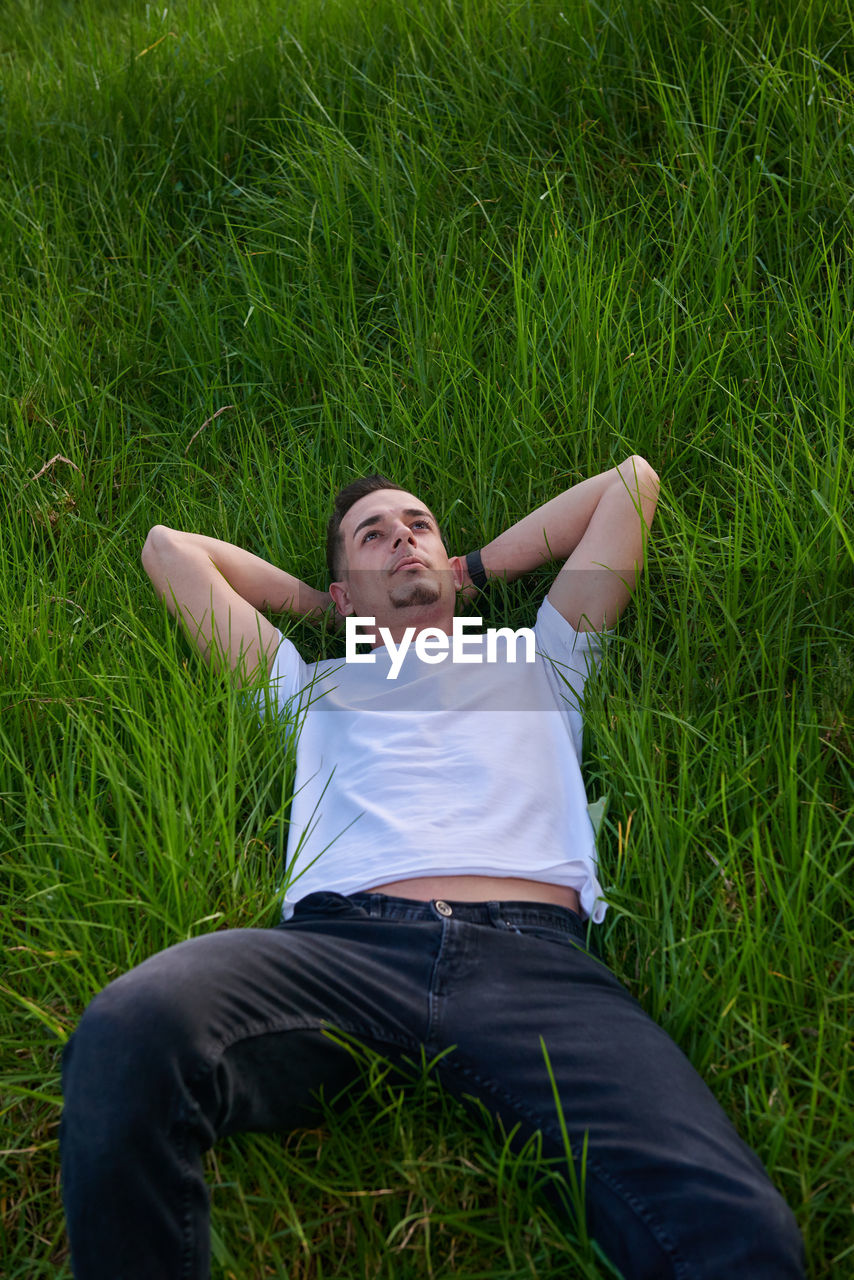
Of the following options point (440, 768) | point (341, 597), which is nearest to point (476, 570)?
point (341, 597)

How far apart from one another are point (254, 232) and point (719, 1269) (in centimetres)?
418

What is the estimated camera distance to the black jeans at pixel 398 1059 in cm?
161

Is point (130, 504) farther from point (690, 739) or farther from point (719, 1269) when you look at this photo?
point (719, 1269)

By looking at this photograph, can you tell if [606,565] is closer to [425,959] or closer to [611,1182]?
[425,959]

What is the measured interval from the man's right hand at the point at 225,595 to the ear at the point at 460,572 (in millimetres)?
438

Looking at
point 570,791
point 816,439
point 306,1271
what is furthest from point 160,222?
point 306,1271

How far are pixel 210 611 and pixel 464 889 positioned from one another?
1.22 metres

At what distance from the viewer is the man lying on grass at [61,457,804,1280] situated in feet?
5.38

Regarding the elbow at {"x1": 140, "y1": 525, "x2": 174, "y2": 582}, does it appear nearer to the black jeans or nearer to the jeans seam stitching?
the black jeans

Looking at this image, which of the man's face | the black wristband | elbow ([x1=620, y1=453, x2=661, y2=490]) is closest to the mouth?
the man's face

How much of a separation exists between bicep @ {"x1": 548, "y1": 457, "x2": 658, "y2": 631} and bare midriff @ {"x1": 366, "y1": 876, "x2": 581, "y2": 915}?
2.98ft

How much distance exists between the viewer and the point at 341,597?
3219 millimetres

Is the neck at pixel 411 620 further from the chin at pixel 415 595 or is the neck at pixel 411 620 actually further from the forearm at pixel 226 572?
the forearm at pixel 226 572

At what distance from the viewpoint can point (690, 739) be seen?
2672 mm
